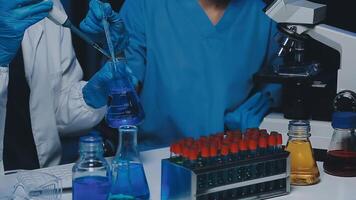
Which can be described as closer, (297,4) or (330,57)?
(297,4)

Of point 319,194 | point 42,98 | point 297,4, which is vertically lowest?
point 319,194

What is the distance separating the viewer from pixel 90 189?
3.74ft

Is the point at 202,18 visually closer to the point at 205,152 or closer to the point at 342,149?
the point at 342,149

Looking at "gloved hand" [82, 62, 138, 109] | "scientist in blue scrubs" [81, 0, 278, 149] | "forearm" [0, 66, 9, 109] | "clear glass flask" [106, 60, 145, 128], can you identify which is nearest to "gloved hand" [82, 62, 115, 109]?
"gloved hand" [82, 62, 138, 109]

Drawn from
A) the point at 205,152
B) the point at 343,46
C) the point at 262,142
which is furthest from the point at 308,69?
the point at 205,152

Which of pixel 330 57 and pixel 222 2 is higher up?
pixel 222 2

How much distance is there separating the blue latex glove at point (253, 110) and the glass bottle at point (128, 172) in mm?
801

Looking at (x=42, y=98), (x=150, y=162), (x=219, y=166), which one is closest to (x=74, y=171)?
(x=219, y=166)

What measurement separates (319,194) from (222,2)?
1.00 metres

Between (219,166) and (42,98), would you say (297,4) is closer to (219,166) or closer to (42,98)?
(219,166)

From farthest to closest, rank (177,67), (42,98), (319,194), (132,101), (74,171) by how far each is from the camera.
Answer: (177,67) < (42,98) < (132,101) < (319,194) < (74,171)

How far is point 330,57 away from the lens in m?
2.34

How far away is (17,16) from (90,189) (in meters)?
0.61

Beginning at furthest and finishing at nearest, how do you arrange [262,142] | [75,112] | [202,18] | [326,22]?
[326,22] → [202,18] → [75,112] → [262,142]
